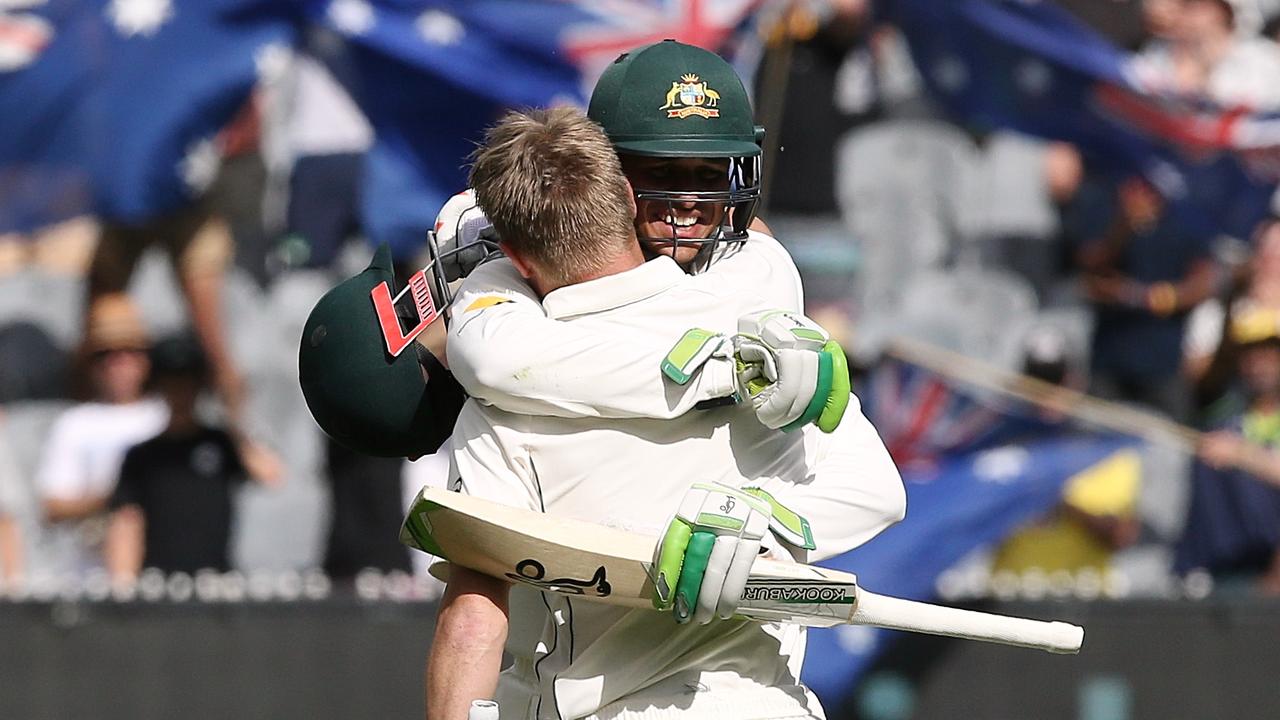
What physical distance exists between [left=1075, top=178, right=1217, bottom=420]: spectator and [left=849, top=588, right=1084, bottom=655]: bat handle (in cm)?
357

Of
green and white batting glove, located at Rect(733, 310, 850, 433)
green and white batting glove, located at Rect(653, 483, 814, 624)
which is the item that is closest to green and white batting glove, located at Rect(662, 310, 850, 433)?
green and white batting glove, located at Rect(733, 310, 850, 433)

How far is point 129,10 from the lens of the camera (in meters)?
6.40

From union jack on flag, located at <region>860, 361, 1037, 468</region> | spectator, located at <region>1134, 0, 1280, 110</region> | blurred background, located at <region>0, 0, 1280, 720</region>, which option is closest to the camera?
blurred background, located at <region>0, 0, 1280, 720</region>

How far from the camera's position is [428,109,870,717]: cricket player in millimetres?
2664

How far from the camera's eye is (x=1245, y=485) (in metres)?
6.11

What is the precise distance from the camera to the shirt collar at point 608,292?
8.89ft

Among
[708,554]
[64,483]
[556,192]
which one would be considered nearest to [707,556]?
[708,554]

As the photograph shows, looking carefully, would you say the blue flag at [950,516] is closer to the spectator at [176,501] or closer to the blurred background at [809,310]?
the blurred background at [809,310]

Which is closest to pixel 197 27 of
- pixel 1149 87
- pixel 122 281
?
pixel 122 281

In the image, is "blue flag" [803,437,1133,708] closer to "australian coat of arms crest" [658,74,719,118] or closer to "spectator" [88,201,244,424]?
"spectator" [88,201,244,424]

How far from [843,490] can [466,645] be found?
612 millimetres

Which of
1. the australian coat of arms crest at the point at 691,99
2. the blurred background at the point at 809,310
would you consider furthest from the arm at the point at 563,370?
the blurred background at the point at 809,310

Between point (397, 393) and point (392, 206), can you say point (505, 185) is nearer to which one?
point (397, 393)

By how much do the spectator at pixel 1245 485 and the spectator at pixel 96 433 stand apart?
3372mm
